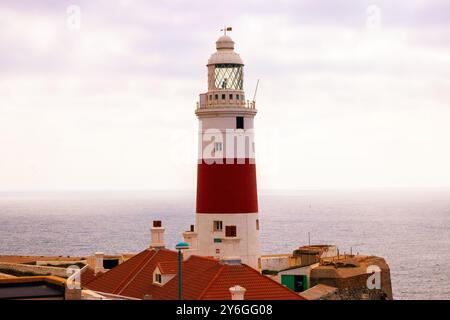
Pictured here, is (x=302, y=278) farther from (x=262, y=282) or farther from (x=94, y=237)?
(x=94, y=237)

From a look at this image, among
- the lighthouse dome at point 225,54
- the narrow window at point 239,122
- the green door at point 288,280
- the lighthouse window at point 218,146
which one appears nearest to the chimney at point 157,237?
the lighthouse window at point 218,146

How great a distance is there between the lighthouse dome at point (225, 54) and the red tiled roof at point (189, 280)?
1125 centimetres

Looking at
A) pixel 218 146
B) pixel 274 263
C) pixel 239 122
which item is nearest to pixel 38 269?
pixel 274 263

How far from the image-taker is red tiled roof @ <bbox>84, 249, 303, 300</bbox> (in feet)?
122

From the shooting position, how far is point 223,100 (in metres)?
49.8

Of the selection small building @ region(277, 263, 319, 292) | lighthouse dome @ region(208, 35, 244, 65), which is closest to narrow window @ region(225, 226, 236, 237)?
lighthouse dome @ region(208, 35, 244, 65)

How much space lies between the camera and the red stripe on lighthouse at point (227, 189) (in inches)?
1917

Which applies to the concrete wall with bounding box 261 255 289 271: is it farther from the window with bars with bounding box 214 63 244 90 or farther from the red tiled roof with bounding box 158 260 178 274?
the red tiled roof with bounding box 158 260 178 274

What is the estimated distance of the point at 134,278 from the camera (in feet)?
148

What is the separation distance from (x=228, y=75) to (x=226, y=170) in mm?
5645

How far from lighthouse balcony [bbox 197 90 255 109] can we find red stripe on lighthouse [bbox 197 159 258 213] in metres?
3.15

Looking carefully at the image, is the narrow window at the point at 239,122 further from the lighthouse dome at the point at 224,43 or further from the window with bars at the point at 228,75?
the lighthouse dome at the point at 224,43
